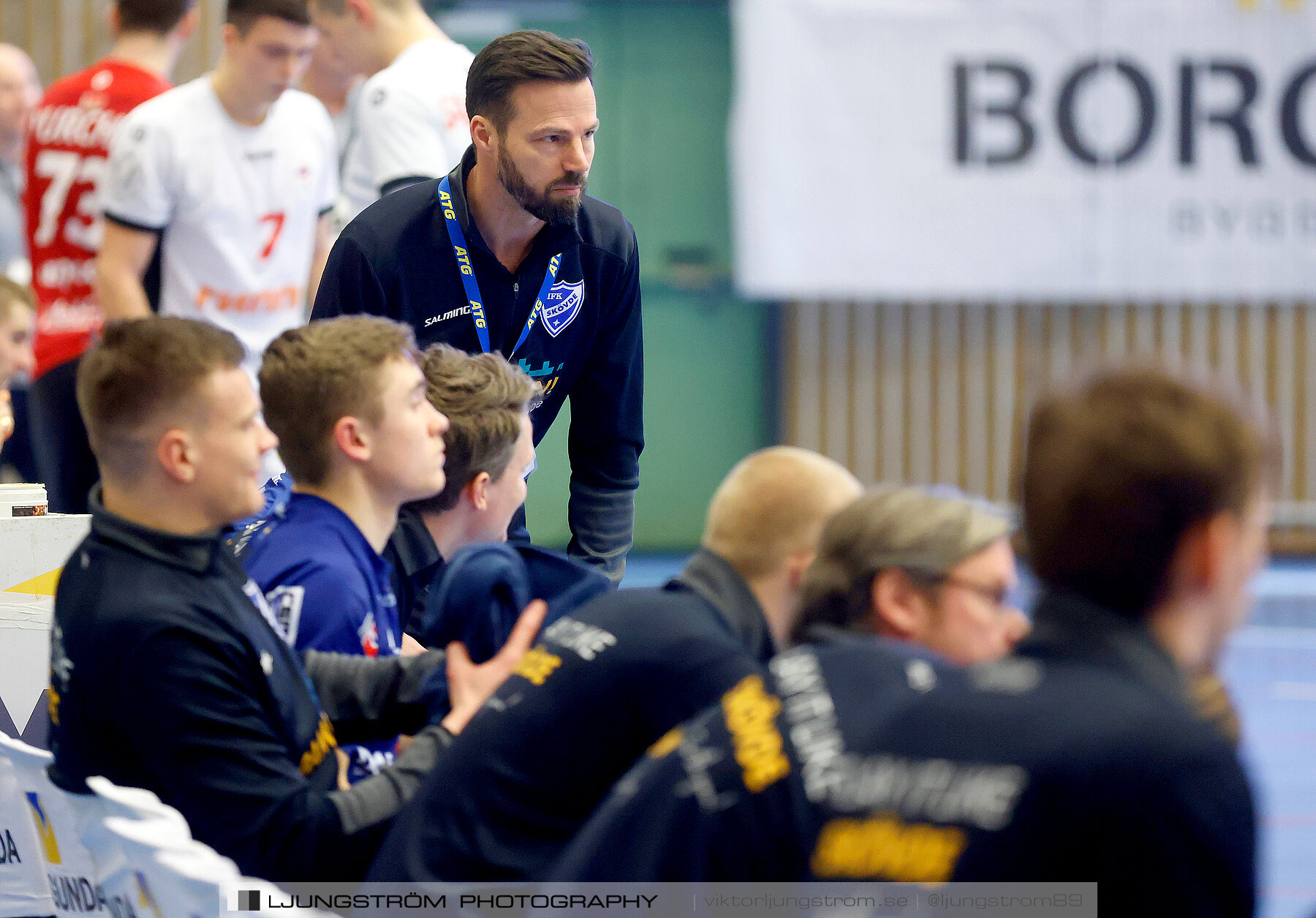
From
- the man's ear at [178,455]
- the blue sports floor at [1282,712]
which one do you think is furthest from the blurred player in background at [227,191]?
the blue sports floor at [1282,712]

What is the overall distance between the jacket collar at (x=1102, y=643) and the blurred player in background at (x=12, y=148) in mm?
5794

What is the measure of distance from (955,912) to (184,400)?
1340 millimetres

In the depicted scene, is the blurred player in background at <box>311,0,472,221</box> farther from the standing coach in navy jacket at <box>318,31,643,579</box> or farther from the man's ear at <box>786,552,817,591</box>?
the man's ear at <box>786,552,817,591</box>

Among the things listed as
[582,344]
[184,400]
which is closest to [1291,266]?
[582,344]

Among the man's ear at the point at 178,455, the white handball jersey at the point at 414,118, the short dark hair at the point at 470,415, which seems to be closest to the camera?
the man's ear at the point at 178,455

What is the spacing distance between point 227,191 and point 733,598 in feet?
9.53

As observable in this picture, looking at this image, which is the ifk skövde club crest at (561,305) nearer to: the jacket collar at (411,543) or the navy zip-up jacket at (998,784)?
the jacket collar at (411,543)

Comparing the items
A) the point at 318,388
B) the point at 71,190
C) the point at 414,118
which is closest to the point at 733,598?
the point at 318,388

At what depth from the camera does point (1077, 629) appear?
4.13 feet

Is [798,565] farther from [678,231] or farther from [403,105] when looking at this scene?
[678,231]

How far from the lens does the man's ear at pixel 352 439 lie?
2455mm

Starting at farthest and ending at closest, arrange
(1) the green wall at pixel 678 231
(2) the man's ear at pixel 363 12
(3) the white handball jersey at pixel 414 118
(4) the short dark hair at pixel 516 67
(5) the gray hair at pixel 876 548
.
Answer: (1) the green wall at pixel 678 231 → (2) the man's ear at pixel 363 12 → (3) the white handball jersey at pixel 414 118 → (4) the short dark hair at pixel 516 67 → (5) the gray hair at pixel 876 548

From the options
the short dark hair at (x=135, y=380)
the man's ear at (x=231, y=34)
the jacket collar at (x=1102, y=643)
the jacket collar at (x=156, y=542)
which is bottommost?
the jacket collar at (x=156, y=542)

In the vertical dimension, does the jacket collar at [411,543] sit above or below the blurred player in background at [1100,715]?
below
